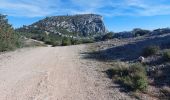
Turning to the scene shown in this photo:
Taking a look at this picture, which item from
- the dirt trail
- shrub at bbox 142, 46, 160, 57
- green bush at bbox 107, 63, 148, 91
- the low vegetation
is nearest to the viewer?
the dirt trail

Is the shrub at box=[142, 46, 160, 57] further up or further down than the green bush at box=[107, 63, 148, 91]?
further up

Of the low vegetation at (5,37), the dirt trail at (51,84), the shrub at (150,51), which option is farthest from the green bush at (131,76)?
the low vegetation at (5,37)

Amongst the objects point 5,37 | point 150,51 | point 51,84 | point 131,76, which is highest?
point 5,37

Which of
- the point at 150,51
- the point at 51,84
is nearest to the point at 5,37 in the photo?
the point at 150,51

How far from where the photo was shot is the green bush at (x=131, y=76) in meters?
16.7

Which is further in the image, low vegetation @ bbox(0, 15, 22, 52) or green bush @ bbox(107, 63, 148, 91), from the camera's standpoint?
low vegetation @ bbox(0, 15, 22, 52)

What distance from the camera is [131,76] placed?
1925cm

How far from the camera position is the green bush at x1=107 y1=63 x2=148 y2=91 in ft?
54.8

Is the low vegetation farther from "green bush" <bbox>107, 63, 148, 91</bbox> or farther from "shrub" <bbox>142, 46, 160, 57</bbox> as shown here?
"green bush" <bbox>107, 63, 148, 91</bbox>

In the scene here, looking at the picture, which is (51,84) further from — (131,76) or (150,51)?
(150,51)

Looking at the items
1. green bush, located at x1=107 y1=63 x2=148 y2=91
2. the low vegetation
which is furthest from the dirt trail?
the low vegetation

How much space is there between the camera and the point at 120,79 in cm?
1908

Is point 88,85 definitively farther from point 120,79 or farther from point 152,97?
point 152,97

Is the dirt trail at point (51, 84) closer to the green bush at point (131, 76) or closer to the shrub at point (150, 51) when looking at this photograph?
the green bush at point (131, 76)
